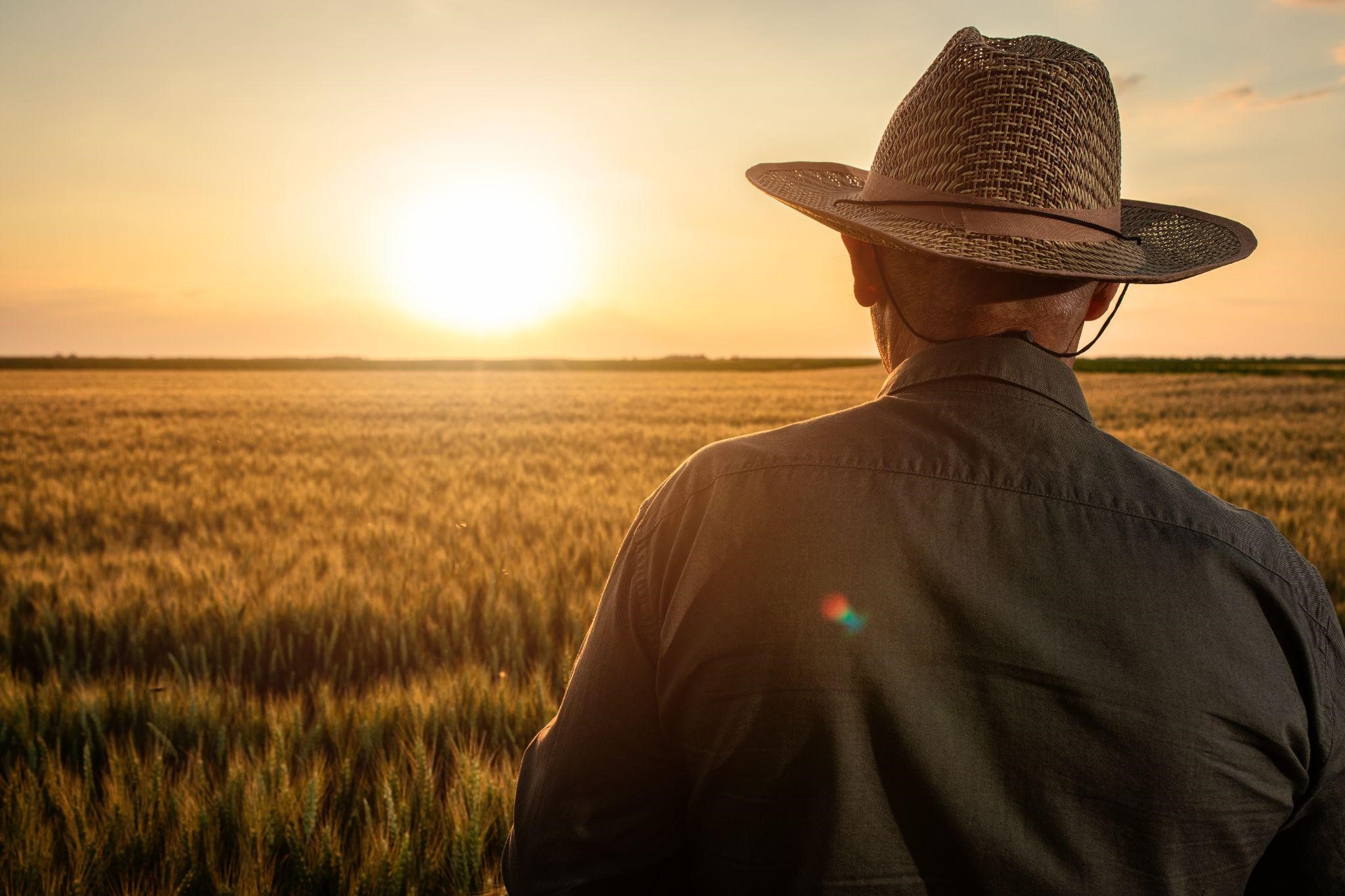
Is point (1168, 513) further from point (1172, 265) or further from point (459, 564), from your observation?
point (459, 564)

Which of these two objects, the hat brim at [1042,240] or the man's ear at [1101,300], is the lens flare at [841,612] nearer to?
the hat brim at [1042,240]

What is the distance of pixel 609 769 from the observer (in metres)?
1.00

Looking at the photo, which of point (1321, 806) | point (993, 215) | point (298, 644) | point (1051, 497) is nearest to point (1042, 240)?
point (993, 215)

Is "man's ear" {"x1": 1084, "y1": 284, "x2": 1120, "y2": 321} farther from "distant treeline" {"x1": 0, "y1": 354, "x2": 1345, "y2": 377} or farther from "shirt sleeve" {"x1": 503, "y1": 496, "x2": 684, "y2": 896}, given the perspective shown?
"distant treeline" {"x1": 0, "y1": 354, "x2": 1345, "y2": 377}

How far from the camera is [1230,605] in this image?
34.3 inches

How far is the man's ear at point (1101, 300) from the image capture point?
1.16m

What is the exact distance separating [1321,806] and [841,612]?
66 cm

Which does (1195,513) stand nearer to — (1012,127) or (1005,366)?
(1005,366)

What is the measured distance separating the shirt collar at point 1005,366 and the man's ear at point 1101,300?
0.24 metres

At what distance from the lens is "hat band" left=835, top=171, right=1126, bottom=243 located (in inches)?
43.2

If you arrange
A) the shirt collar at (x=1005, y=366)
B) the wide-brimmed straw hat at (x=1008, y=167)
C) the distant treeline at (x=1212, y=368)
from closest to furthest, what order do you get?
1. the shirt collar at (x=1005, y=366)
2. the wide-brimmed straw hat at (x=1008, y=167)
3. the distant treeline at (x=1212, y=368)

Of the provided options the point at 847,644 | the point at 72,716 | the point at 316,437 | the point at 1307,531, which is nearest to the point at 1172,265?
the point at 847,644

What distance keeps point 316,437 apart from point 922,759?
13732mm

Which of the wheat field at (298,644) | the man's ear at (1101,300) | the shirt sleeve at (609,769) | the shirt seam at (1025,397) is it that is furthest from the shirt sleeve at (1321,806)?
the wheat field at (298,644)
